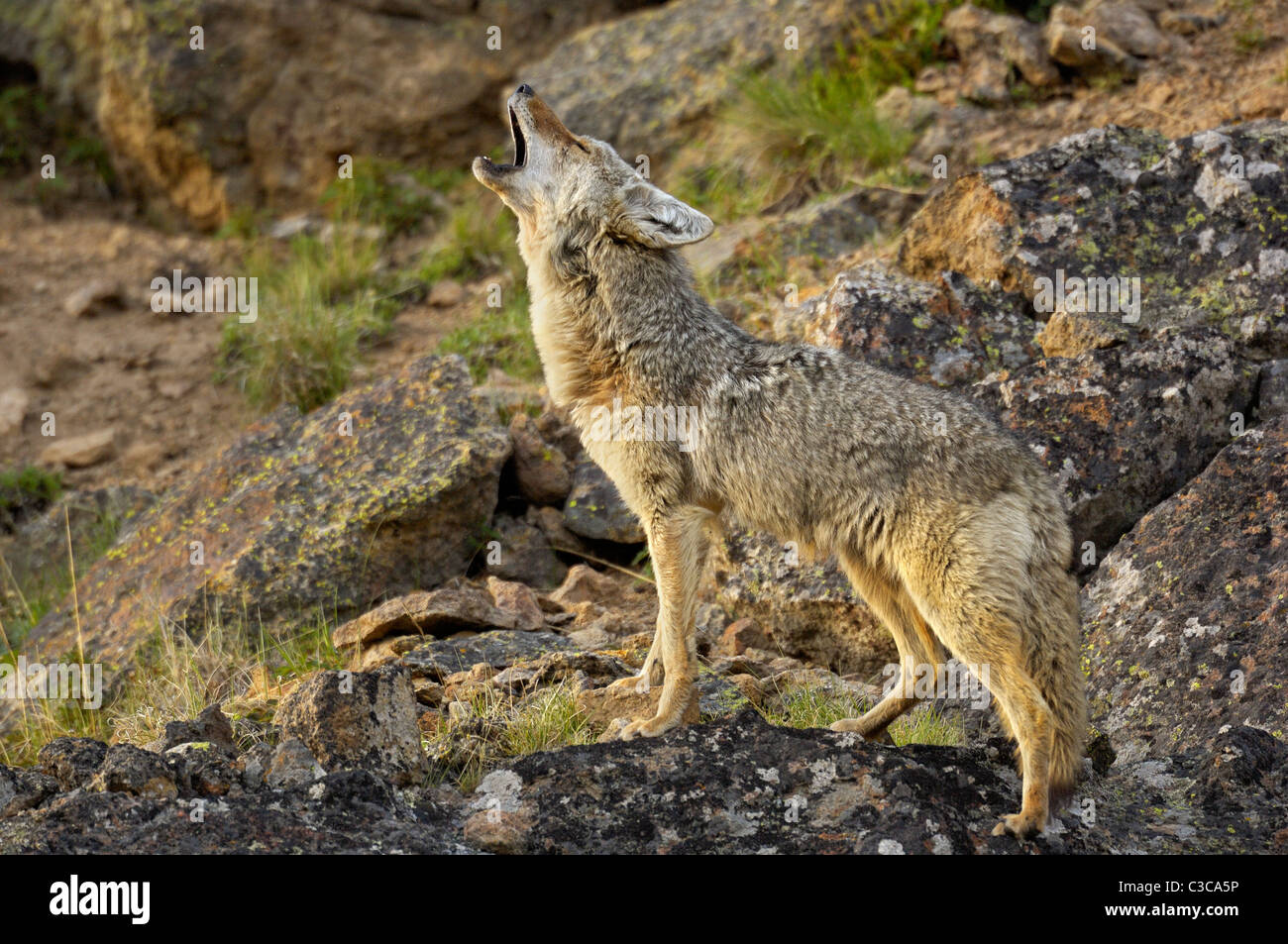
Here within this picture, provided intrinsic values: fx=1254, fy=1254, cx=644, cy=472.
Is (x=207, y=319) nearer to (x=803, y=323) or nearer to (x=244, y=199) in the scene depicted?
(x=244, y=199)

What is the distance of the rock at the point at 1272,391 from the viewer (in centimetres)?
711

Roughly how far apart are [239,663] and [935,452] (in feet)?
14.4

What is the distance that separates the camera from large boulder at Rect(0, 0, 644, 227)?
1502 centimetres

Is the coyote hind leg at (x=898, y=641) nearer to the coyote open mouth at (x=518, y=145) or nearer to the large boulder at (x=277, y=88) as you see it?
the coyote open mouth at (x=518, y=145)

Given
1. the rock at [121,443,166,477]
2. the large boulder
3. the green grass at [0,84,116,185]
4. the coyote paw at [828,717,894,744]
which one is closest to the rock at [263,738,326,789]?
the coyote paw at [828,717,894,744]

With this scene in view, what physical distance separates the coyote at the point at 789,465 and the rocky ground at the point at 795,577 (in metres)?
0.44

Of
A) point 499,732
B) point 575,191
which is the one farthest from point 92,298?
point 499,732

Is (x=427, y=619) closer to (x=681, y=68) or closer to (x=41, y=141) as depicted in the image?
(x=681, y=68)

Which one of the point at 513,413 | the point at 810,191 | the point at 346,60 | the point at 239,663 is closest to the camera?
the point at 239,663

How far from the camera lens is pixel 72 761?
501 cm

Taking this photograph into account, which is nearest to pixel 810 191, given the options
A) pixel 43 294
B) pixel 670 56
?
pixel 670 56

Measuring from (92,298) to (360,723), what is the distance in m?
10.4

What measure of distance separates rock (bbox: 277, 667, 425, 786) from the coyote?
969 mm

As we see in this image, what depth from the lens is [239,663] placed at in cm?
755
